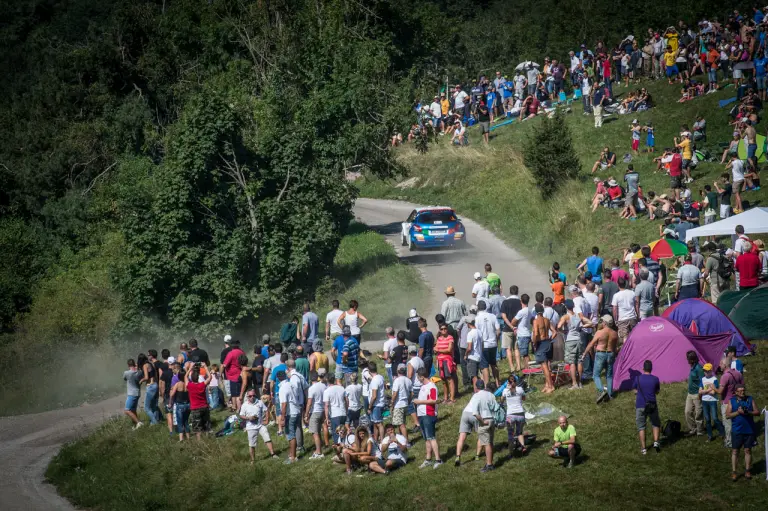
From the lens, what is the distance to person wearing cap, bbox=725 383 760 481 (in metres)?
15.4

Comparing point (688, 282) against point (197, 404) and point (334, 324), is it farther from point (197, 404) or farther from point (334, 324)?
point (197, 404)

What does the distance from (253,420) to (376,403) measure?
2987 mm

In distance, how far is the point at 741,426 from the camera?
15375mm

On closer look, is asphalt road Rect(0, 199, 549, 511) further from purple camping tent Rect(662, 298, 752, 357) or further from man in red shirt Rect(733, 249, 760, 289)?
purple camping tent Rect(662, 298, 752, 357)

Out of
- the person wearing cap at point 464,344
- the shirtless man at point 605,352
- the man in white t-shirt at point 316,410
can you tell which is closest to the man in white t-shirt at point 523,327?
the person wearing cap at point 464,344

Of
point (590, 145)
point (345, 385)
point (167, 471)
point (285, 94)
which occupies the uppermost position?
point (285, 94)

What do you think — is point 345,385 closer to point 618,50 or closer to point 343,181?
point 343,181

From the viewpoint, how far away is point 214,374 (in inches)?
925

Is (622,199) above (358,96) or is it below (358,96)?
below

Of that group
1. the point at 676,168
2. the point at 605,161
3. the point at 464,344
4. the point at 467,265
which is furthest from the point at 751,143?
the point at 464,344

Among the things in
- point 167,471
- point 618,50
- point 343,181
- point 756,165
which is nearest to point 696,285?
point 756,165

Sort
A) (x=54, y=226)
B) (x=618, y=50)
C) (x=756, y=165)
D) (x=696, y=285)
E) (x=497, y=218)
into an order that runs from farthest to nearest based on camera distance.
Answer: (x=54, y=226)
(x=618, y=50)
(x=497, y=218)
(x=756, y=165)
(x=696, y=285)

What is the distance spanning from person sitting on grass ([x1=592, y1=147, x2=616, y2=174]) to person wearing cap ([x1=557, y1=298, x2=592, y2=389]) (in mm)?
18888

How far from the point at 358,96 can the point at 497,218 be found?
8.54 m
